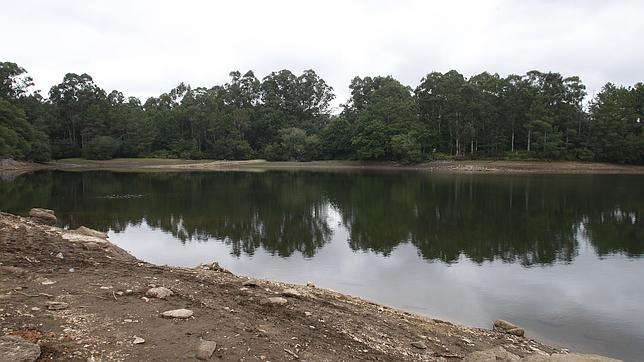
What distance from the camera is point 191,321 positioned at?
24.5ft

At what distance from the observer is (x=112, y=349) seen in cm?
620

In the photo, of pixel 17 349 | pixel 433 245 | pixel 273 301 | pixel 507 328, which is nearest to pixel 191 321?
pixel 273 301

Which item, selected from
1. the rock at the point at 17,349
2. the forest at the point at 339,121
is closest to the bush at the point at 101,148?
the forest at the point at 339,121

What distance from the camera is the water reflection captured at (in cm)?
2011

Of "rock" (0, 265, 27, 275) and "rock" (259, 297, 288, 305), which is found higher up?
"rock" (0, 265, 27, 275)

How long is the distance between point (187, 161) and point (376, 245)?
78.5 m

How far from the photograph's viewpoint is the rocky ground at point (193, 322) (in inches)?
250

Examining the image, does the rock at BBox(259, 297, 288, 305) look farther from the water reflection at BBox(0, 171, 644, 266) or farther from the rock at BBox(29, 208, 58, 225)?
the rock at BBox(29, 208, 58, 225)

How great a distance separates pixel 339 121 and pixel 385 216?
2688 inches

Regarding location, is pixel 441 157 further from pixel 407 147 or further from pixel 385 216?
pixel 385 216

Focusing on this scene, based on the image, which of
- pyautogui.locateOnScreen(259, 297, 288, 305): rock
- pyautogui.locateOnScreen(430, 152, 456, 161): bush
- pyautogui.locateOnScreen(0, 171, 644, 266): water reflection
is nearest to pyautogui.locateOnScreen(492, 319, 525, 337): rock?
pyautogui.locateOnScreen(259, 297, 288, 305): rock

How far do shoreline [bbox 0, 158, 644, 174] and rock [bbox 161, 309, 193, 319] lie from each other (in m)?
68.8

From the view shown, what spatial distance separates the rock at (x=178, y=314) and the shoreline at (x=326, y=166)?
68761mm

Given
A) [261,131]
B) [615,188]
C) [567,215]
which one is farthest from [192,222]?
[261,131]
